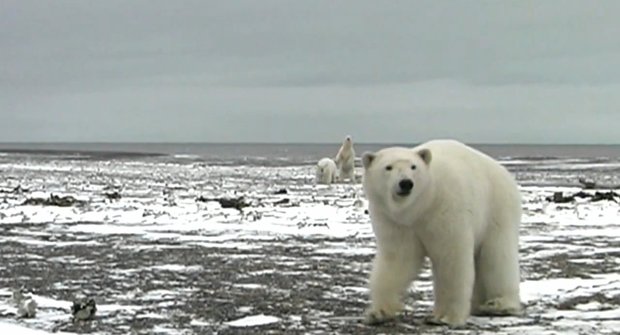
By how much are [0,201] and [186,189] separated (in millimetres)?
6909

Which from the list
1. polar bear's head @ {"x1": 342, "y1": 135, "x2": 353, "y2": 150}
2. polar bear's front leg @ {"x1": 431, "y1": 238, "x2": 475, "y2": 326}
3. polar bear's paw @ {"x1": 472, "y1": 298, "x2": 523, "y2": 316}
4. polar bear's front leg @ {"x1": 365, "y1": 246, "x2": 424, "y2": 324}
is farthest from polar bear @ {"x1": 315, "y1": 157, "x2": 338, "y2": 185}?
polar bear's front leg @ {"x1": 431, "y1": 238, "x2": 475, "y2": 326}

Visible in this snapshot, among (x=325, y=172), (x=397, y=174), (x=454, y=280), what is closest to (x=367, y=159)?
(x=397, y=174)

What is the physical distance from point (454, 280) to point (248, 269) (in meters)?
3.75

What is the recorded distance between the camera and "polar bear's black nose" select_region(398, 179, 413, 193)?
6969 mm

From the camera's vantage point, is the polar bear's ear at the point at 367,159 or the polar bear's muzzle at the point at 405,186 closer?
the polar bear's muzzle at the point at 405,186

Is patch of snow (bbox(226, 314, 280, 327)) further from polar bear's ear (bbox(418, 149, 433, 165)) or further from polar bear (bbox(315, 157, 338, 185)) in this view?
polar bear (bbox(315, 157, 338, 185))

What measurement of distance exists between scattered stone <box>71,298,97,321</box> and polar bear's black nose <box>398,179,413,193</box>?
2.60 metres

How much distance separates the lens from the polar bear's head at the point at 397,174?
277 inches

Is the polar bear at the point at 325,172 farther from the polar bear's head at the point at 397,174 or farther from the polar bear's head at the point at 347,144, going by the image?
the polar bear's head at the point at 397,174

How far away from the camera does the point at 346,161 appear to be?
103 feet

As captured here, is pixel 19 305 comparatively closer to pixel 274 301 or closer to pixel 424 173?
pixel 274 301

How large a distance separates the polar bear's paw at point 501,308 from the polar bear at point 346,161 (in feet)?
75.3

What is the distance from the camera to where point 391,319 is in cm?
753

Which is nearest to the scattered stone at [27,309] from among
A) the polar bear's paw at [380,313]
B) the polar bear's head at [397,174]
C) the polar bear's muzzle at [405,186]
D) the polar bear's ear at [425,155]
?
the polar bear's paw at [380,313]
